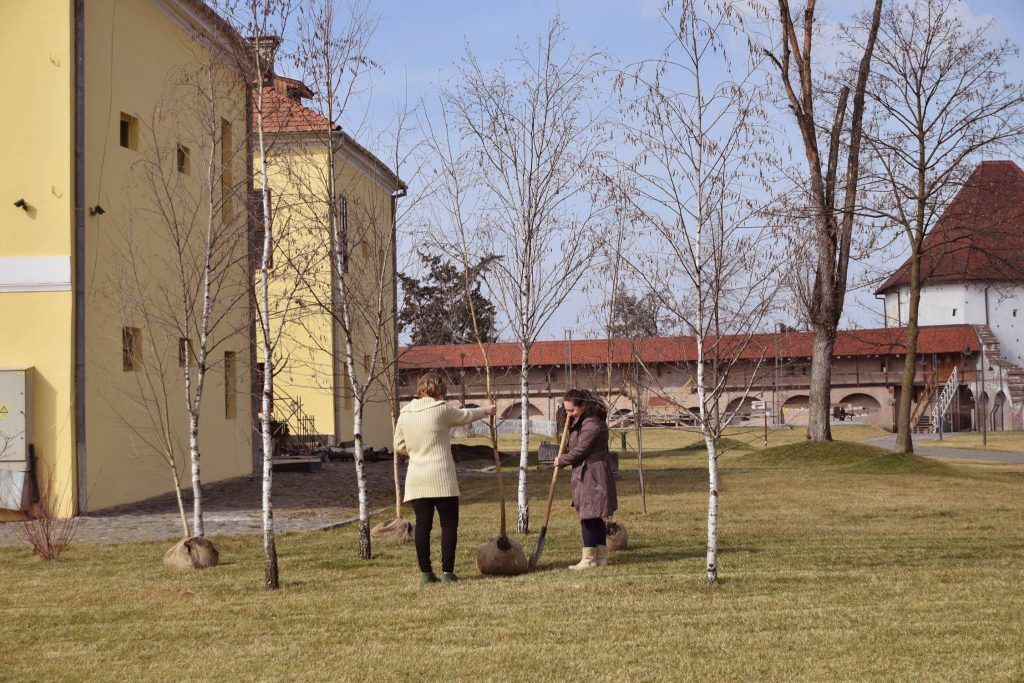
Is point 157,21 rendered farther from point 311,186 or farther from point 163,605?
point 163,605

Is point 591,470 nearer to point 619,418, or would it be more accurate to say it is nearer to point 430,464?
point 430,464

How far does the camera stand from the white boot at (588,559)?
9895 mm

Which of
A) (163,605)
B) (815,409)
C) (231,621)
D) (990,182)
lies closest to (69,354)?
(163,605)

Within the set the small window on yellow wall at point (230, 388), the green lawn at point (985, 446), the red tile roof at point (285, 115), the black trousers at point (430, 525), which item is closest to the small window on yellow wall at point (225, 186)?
the red tile roof at point (285, 115)

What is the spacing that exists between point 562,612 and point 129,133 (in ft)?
45.6

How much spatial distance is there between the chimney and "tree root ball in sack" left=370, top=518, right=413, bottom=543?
505 cm

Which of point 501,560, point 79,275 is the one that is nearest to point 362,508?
point 501,560

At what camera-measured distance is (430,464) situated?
9.20 metres

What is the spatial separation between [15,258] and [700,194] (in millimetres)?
11508

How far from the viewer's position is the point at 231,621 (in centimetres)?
795

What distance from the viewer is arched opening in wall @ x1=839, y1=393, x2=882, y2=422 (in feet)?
192

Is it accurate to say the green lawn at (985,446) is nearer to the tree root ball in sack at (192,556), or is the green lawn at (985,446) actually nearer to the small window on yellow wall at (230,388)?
the small window on yellow wall at (230,388)

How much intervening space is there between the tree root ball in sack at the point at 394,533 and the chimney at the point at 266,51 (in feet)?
16.6

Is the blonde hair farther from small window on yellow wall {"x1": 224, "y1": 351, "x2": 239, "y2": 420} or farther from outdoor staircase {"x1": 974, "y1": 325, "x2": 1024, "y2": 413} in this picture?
outdoor staircase {"x1": 974, "y1": 325, "x2": 1024, "y2": 413}
